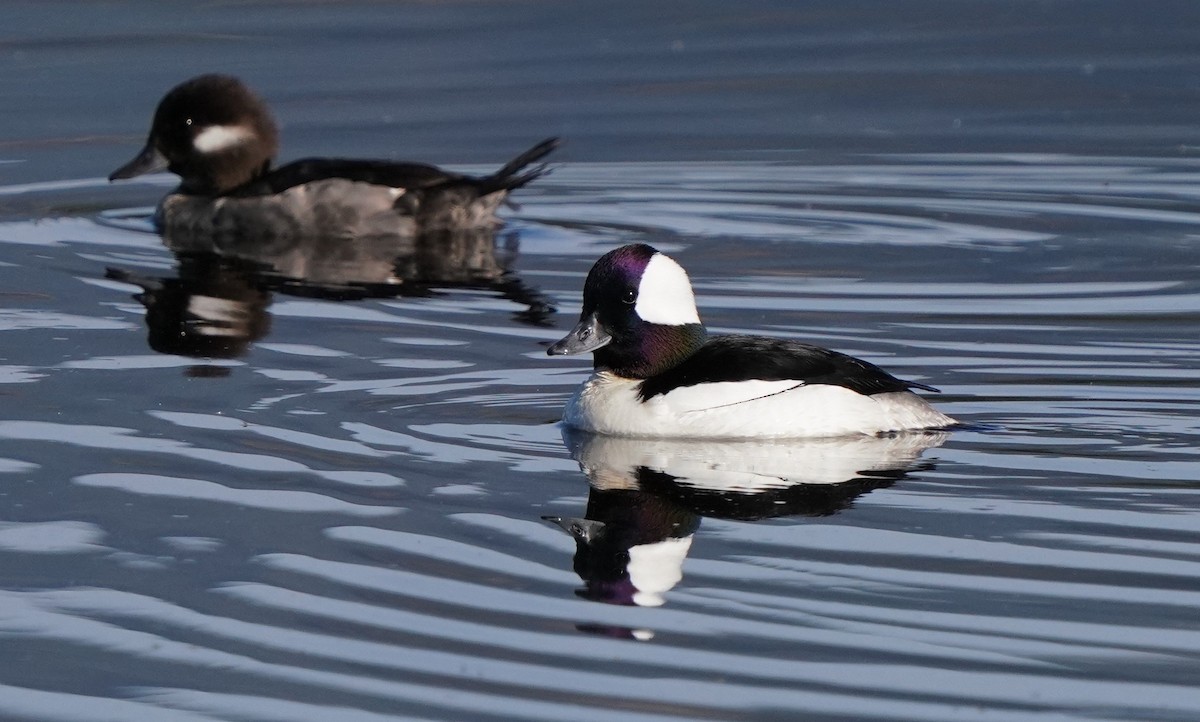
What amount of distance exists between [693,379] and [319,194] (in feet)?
21.2

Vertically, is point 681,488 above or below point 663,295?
below

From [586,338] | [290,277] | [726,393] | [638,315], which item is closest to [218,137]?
[290,277]

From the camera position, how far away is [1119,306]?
37.0ft

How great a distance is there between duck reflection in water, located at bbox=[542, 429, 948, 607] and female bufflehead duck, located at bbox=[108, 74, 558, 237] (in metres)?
5.90

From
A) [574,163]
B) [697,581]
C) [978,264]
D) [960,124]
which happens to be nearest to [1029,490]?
[697,581]

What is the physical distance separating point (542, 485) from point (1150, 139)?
11056 millimetres

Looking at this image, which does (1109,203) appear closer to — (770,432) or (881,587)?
(770,432)

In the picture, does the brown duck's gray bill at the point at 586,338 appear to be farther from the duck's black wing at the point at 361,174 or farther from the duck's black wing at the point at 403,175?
the duck's black wing at the point at 361,174

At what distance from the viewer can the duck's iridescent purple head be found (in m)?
8.80

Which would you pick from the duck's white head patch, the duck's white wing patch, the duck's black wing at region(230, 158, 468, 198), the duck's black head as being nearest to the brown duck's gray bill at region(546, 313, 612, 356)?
the duck's white head patch

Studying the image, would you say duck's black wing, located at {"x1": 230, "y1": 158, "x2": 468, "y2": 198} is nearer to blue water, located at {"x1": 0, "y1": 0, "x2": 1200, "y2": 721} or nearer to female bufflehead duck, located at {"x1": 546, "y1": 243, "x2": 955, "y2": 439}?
blue water, located at {"x1": 0, "y1": 0, "x2": 1200, "y2": 721}

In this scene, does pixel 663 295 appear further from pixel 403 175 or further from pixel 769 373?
pixel 403 175

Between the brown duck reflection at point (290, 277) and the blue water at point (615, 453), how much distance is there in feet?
0.17

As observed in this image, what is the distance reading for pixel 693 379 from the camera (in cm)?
857
